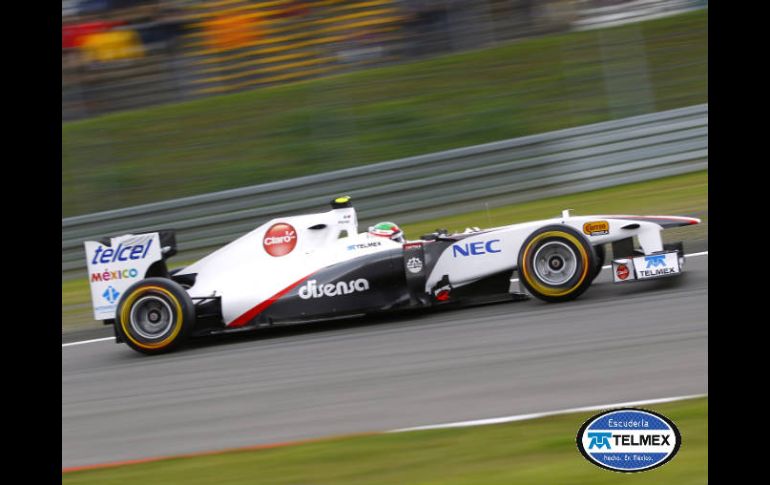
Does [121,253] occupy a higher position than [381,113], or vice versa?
[381,113]

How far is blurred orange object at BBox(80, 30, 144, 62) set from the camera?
550 inches

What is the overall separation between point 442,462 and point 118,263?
4259 millimetres

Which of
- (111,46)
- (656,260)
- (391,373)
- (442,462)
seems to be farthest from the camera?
(111,46)

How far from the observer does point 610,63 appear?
508 inches

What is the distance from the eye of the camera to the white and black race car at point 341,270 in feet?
23.6

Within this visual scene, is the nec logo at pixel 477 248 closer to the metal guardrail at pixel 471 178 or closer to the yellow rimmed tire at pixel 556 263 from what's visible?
the yellow rimmed tire at pixel 556 263

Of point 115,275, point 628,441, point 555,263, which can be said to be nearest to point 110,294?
point 115,275

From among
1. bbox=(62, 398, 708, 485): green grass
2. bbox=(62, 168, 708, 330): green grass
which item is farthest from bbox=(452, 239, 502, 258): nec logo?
bbox=(62, 168, 708, 330): green grass

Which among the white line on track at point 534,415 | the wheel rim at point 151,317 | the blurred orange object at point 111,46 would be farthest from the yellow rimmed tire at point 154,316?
the blurred orange object at point 111,46

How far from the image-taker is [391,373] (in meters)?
6.18

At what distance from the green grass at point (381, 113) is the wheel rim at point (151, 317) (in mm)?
5752

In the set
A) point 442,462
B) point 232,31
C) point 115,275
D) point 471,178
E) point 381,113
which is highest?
point 232,31

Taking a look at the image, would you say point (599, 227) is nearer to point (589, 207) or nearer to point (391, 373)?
point (391, 373)
